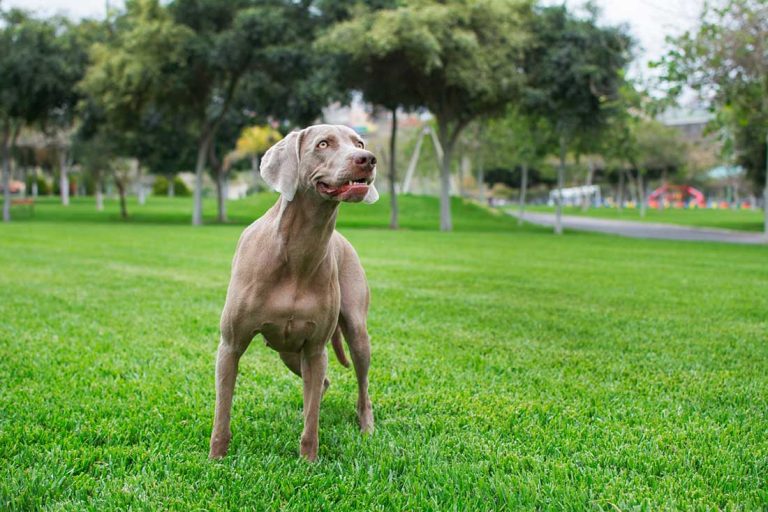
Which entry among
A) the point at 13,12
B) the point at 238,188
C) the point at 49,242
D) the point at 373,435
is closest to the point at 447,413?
the point at 373,435

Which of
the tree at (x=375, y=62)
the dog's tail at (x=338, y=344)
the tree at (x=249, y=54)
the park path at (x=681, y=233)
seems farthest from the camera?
the tree at (x=249, y=54)

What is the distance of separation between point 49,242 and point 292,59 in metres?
11.9

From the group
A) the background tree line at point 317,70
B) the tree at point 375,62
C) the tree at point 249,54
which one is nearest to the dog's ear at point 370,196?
the background tree line at point 317,70

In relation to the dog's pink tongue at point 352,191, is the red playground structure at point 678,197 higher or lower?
higher

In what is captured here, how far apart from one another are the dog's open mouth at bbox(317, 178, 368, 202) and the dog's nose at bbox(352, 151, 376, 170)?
7cm

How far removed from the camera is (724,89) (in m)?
13.8

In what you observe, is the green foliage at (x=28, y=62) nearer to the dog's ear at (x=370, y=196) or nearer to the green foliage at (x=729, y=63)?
the green foliage at (x=729, y=63)

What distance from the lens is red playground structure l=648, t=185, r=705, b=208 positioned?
75.9 metres

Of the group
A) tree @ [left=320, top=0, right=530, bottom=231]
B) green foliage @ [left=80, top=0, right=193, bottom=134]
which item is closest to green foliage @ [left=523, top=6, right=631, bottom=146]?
tree @ [left=320, top=0, right=530, bottom=231]

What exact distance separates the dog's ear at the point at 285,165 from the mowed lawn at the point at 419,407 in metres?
1.29

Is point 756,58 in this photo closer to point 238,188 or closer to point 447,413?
point 447,413

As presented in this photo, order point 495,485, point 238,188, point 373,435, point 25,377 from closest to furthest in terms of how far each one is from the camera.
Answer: point 495,485
point 373,435
point 25,377
point 238,188

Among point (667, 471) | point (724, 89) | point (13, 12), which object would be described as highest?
point (13, 12)

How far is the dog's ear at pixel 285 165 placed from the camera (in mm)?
2984
